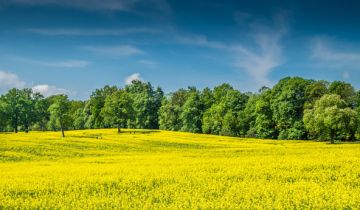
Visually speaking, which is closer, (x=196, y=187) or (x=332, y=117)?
(x=196, y=187)

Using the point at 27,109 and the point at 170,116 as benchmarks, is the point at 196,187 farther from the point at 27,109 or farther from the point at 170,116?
the point at 170,116

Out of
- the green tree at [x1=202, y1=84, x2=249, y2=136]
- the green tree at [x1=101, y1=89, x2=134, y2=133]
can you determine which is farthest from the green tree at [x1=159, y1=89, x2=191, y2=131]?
the green tree at [x1=101, y1=89, x2=134, y2=133]

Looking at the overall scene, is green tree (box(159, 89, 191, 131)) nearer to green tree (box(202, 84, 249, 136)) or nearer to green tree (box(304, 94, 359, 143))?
green tree (box(202, 84, 249, 136))

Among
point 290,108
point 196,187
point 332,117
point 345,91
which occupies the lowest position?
point 196,187

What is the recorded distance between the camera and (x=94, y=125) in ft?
427

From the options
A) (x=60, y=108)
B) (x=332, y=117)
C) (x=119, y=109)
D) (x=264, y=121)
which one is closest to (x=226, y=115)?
(x=264, y=121)

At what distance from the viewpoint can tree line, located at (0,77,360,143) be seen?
242 feet

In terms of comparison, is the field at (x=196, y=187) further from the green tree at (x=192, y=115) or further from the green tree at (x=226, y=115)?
the green tree at (x=192, y=115)

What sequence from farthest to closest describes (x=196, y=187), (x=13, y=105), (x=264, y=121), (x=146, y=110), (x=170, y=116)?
(x=146, y=110), (x=170, y=116), (x=13, y=105), (x=264, y=121), (x=196, y=187)

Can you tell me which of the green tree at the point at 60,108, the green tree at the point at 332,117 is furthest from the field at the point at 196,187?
the green tree at the point at 60,108

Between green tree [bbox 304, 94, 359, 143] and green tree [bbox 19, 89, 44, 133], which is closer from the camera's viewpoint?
green tree [bbox 304, 94, 359, 143]

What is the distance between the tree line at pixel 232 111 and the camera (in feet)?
242

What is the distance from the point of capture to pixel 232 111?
107625 millimetres

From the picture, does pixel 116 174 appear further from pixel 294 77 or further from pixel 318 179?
pixel 294 77
